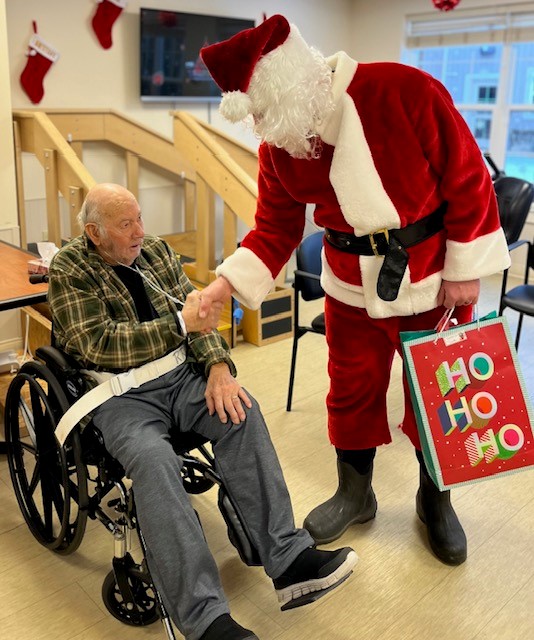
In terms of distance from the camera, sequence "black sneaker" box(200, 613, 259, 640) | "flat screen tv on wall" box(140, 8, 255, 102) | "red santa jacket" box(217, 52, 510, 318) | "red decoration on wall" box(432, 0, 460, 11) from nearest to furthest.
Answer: "black sneaker" box(200, 613, 259, 640), "red santa jacket" box(217, 52, 510, 318), "red decoration on wall" box(432, 0, 460, 11), "flat screen tv on wall" box(140, 8, 255, 102)

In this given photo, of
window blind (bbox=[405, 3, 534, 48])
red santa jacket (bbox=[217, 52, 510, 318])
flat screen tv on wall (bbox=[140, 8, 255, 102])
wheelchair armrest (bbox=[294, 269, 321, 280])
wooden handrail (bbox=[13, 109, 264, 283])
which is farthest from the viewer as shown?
window blind (bbox=[405, 3, 534, 48])

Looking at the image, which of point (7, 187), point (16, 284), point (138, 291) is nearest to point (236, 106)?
point (138, 291)

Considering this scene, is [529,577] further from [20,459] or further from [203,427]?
[20,459]

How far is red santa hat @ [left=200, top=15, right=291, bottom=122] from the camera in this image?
146 centimetres

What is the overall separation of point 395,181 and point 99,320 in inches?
32.0

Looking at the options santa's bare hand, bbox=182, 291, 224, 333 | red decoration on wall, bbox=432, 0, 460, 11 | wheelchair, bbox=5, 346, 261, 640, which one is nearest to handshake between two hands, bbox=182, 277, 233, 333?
santa's bare hand, bbox=182, 291, 224, 333

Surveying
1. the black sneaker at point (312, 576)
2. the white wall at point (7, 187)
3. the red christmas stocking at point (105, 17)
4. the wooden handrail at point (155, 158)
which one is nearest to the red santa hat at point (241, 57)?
the black sneaker at point (312, 576)

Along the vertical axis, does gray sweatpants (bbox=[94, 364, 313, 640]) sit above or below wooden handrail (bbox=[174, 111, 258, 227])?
below

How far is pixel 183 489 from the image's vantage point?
1.56 m

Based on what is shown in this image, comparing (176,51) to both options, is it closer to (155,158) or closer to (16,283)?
(155,158)

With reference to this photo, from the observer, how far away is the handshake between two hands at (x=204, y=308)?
1.73 m

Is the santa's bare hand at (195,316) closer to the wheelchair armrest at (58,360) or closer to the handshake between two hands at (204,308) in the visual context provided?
the handshake between two hands at (204,308)

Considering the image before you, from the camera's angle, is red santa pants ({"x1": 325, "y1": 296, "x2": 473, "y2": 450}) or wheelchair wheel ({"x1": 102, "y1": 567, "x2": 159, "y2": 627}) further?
red santa pants ({"x1": 325, "y1": 296, "x2": 473, "y2": 450})

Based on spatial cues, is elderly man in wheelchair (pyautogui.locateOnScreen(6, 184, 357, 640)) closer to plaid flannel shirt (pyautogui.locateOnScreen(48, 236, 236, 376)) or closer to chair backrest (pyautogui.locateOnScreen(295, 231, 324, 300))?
plaid flannel shirt (pyautogui.locateOnScreen(48, 236, 236, 376))
